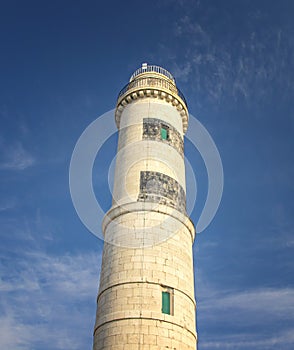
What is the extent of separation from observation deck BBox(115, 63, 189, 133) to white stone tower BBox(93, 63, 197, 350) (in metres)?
0.08

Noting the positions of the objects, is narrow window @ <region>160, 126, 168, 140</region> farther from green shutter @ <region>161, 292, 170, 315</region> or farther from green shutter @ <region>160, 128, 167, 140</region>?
green shutter @ <region>161, 292, 170, 315</region>

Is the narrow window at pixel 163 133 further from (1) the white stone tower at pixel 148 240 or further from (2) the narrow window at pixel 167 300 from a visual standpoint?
(2) the narrow window at pixel 167 300

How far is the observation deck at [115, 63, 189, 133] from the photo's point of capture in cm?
2459

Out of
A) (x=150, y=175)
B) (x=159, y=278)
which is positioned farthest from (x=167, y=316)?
(x=150, y=175)

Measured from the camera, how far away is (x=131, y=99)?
24906 mm

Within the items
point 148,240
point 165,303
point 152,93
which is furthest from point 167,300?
point 152,93

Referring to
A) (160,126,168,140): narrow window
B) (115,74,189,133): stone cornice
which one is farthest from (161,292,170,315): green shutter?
(115,74,189,133): stone cornice

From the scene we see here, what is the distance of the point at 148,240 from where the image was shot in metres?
18.0

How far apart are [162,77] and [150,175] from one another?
32.1 feet

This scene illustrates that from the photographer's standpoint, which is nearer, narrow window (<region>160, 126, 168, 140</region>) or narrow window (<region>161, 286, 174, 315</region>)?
narrow window (<region>161, 286, 174, 315</region>)

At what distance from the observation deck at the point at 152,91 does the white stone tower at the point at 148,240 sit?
8 cm

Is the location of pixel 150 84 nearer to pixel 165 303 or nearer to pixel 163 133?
pixel 163 133

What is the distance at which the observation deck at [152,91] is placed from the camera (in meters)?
24.6

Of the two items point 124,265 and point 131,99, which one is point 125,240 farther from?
point 131,99
